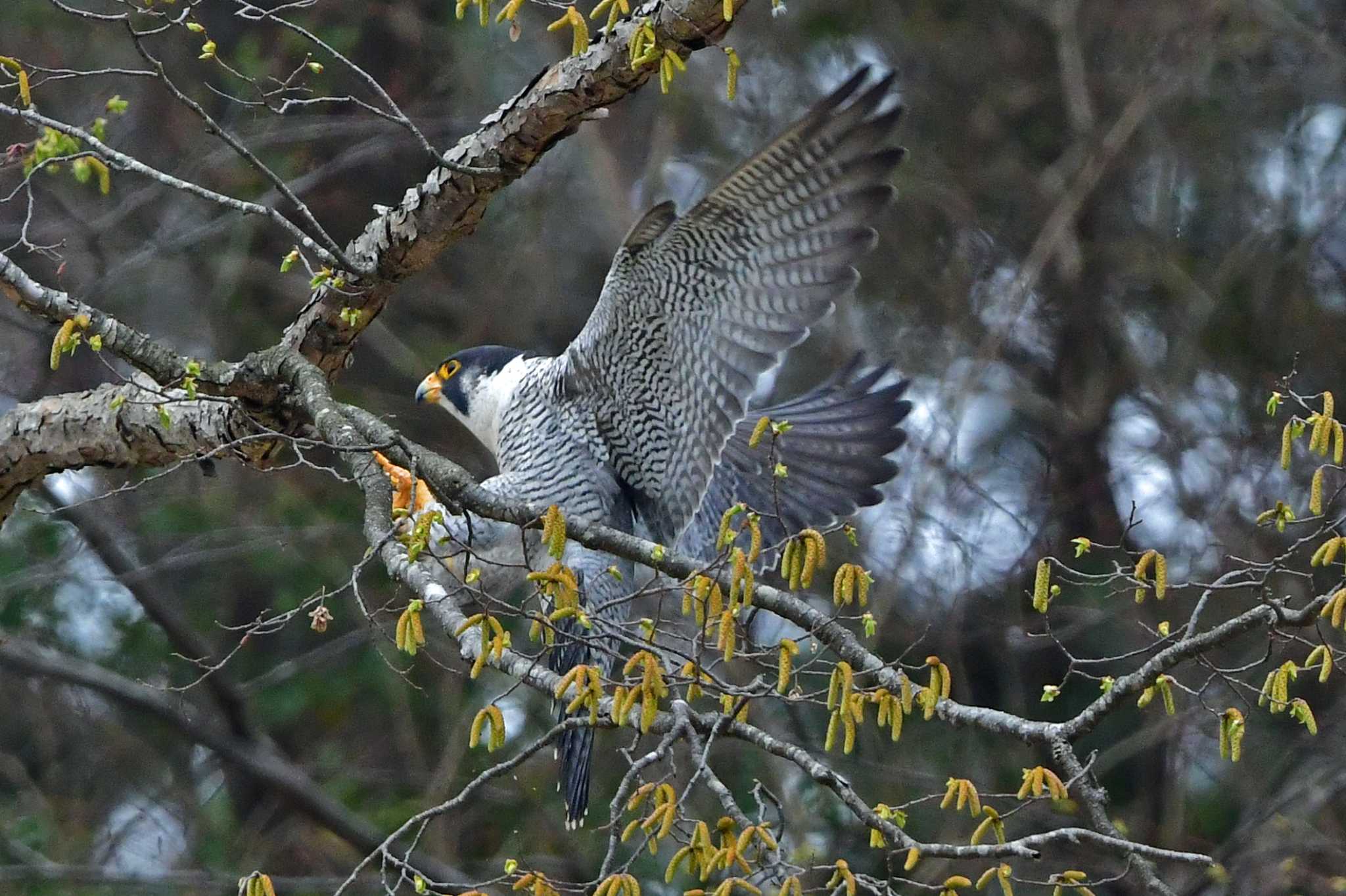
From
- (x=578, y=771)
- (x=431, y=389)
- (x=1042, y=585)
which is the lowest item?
A: (x=1042, y=585)

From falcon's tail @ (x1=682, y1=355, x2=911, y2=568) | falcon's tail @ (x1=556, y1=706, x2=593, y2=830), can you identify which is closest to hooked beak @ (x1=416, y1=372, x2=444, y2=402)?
falcon's tail @ (x1=682, y1=355, x2=911, y2=568)

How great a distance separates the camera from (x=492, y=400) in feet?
15.1

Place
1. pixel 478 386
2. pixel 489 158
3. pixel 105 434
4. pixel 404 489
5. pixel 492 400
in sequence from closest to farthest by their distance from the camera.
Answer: pixel 489 158 → pixel 105 434 → pixel 404 489 → pixel 492 400 → pixel 478 386

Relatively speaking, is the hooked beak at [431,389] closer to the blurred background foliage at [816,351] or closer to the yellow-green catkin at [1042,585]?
the blurred background foliage at [816,351]

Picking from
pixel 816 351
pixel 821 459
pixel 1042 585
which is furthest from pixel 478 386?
pixel 1042 585

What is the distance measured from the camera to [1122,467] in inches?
245

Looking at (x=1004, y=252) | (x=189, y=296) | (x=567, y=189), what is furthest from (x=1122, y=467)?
(x=189, y=296)

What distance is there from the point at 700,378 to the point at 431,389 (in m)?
1.45

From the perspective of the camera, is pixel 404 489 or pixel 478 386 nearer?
pixel 404 489

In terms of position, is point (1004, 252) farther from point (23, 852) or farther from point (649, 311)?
point (23, 852)

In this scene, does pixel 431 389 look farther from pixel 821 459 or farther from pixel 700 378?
pixel 700 378

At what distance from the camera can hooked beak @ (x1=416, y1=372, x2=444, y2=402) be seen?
4.95 m

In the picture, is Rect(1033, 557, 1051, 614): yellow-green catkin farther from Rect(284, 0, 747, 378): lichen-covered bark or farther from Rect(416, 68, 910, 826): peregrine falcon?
Rect(284, 0, 747, 378): lichen-covered bark

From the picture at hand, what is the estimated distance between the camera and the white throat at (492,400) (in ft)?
14.8
